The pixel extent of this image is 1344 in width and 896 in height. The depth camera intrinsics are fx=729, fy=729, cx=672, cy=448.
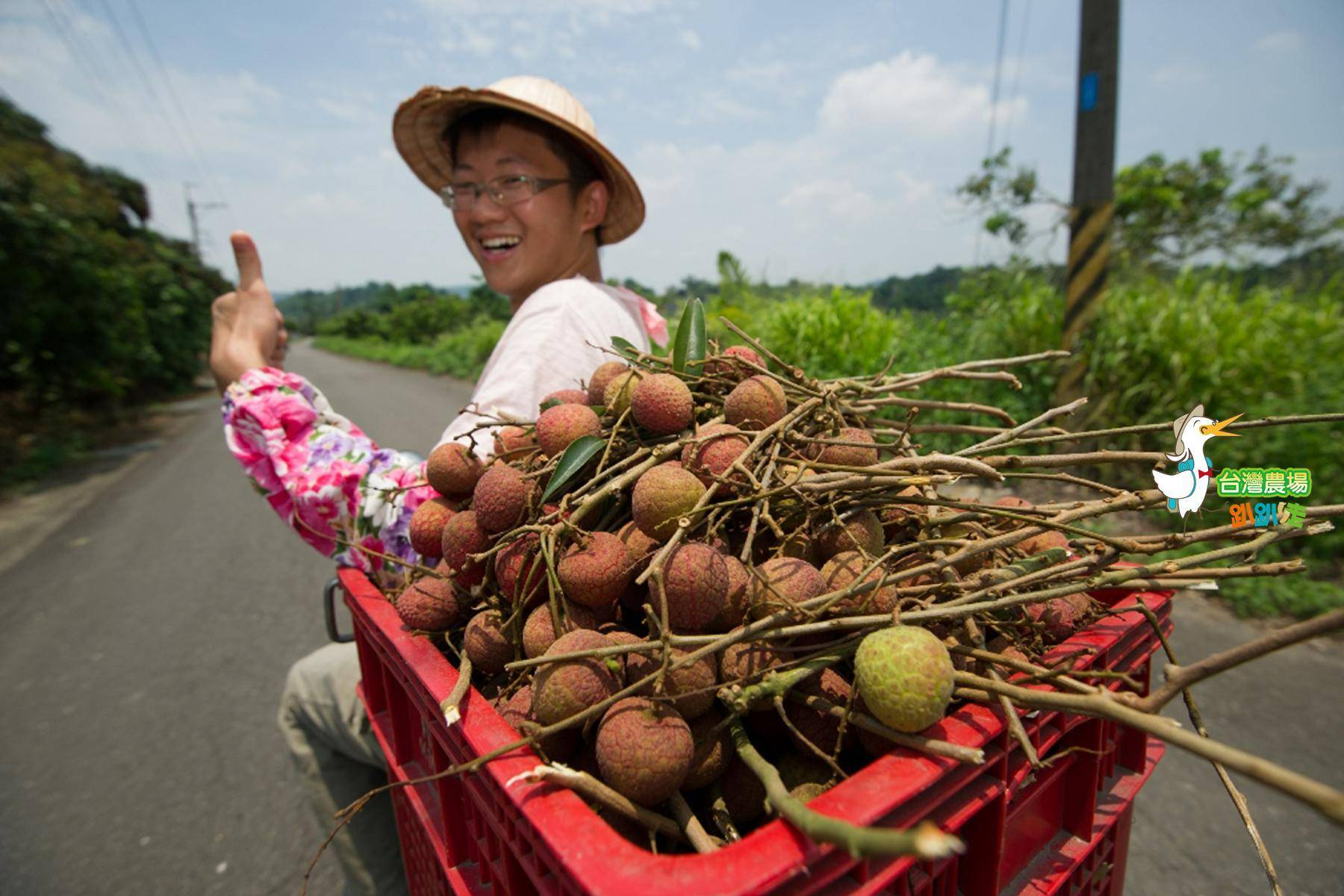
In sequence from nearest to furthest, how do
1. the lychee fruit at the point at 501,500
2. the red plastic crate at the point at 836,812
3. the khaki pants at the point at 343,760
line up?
the red plastic crate at the point at 836,812, the lychee fruit at the point at 501,500, the khaki pants at the point at 343,760

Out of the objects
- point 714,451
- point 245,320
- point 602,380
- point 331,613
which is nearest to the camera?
point 714,451

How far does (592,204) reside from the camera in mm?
2312

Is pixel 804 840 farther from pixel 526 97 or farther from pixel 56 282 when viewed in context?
pixel 56 282

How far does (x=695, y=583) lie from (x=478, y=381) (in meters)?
1.37

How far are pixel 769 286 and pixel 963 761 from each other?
724 centimetres

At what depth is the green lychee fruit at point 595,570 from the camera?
966 mm

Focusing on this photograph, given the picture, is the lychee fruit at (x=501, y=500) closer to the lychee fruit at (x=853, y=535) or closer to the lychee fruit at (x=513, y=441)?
the lychee fruit at (x=513, y=441)

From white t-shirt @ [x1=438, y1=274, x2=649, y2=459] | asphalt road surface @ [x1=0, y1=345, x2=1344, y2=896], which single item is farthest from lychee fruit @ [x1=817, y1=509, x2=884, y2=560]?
asphalt road surface @ [x1=0, y1=345, x2=1344, y2=896]

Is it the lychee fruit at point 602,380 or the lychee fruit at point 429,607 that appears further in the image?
the lychee fruit at point 602,380

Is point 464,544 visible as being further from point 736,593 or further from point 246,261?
point 246,261

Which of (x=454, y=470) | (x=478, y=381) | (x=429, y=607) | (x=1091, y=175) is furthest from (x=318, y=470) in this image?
(x=1091, y=175)

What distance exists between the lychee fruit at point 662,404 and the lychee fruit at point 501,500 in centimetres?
21

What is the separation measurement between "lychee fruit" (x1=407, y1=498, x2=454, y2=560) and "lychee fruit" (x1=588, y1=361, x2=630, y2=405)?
0.32 metres

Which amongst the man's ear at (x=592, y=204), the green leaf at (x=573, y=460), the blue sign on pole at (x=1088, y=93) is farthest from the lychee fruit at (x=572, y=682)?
the blue sign on pole at (x=1088, y=93)
